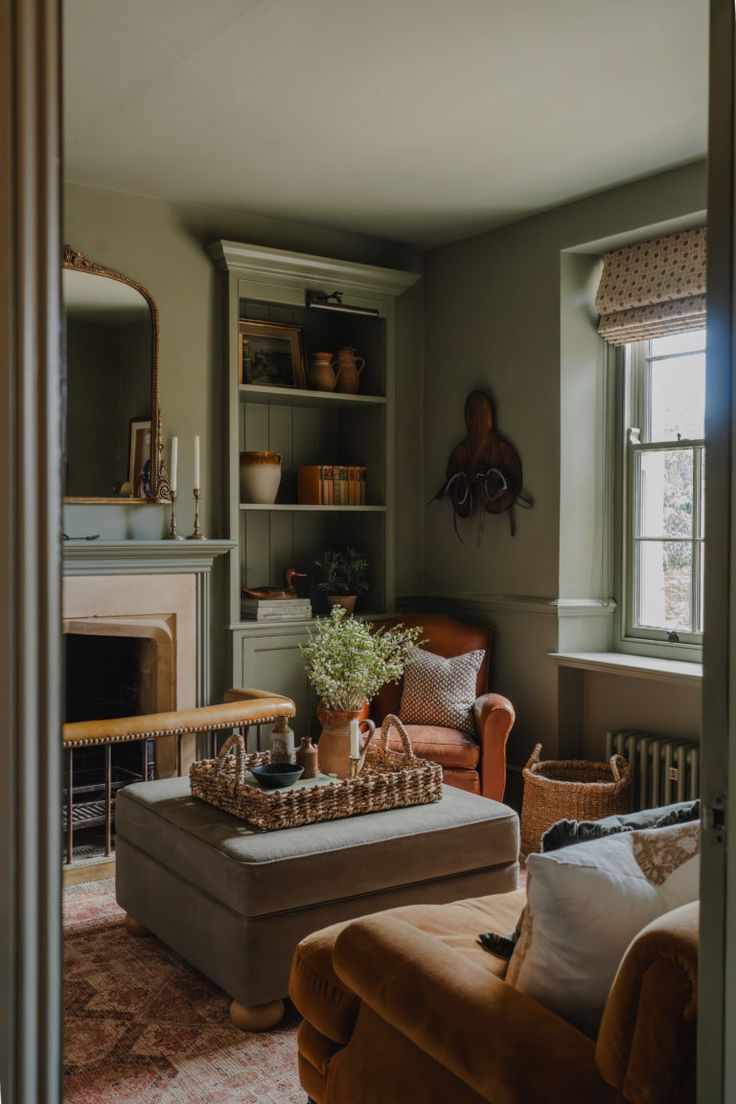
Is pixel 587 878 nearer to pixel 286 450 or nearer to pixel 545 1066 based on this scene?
pixel 545 1066

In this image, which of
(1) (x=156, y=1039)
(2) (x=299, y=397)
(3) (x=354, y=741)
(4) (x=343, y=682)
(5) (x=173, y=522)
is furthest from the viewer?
(2) (x=299, y=397)

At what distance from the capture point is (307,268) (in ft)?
16.2

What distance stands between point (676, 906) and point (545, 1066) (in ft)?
1.17

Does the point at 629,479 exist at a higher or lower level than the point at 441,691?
higher

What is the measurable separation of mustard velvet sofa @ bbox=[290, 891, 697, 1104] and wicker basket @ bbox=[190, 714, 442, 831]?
2.38 ft

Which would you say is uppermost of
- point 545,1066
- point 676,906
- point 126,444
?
point 126,444

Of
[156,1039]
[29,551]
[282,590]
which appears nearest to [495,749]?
[282,590]

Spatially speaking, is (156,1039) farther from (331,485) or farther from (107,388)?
(331,485)

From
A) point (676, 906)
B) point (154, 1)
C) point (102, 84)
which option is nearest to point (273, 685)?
point (102, 84)

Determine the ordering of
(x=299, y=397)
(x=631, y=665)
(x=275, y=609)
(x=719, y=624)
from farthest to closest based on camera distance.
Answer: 1. (x=299, y=397)
2. (x=275, y=609)
3. (x=631, y=665)
4. (x=719, y=624)

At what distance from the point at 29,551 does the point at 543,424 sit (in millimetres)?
4034

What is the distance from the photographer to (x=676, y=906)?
1.72m
